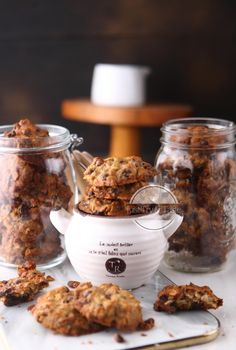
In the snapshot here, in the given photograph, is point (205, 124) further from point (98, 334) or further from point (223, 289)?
point (98, 334)

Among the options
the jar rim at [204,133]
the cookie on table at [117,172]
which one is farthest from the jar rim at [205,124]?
the cookie on table at [117,172]

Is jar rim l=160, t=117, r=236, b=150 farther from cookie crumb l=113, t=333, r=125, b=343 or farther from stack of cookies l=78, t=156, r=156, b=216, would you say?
cookie crumb l=113, t=333, r=125, b=343

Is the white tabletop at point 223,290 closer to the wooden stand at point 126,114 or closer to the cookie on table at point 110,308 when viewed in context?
the cookie on table at point 110,308

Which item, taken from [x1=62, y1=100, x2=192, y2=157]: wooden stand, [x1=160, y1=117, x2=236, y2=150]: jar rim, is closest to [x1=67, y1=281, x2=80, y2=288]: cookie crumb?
[x1=160, y1=117, x2=236, y2=150]: jar rim

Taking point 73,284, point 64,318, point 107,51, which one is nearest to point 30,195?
point 73,284

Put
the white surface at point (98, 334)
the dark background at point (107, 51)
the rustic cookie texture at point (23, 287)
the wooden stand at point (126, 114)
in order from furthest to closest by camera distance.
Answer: the dark background at point (107, 51), the wooden stand at point (126, 114), the rustic cookie texture at point (23, 287), the white surface at point (98, 334)

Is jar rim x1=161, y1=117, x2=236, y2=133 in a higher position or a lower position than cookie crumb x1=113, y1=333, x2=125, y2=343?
higher
